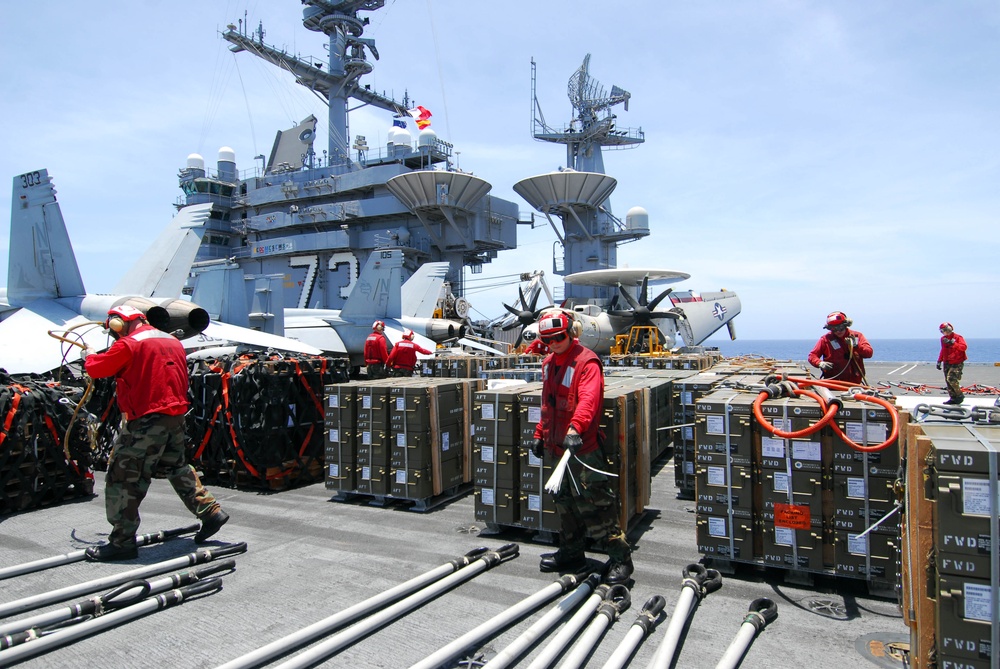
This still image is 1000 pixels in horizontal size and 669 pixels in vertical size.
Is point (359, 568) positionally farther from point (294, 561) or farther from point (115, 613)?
point (115, 613)

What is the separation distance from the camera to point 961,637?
8.71 ft

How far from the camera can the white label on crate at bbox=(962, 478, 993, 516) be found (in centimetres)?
266

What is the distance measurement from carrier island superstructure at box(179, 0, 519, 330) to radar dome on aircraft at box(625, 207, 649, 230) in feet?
29.0

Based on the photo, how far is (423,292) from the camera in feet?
83.9

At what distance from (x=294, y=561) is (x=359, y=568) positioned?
27.0 inches

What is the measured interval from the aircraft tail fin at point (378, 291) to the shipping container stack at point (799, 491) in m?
17.4

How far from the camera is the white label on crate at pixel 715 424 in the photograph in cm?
483

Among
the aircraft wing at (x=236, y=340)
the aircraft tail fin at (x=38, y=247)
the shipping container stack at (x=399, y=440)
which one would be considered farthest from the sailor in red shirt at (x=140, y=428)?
the aircraft tail fin at (x=38, y=247)

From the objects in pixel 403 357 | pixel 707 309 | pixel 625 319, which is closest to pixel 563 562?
pixel 403 357

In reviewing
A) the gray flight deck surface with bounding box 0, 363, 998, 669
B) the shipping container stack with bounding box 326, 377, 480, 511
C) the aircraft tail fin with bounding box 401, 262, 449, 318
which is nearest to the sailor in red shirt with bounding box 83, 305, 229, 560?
the gray flight deck surface with bounding box 0, 363, 998, 669

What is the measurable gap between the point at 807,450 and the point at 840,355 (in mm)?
3966

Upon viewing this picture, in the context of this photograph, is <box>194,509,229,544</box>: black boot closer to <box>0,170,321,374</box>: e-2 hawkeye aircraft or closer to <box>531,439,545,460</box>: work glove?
<box>531,439,545,460</box>: work glove

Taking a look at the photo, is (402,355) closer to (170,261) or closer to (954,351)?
(170,261)

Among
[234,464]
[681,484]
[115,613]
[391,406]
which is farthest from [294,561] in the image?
[681,484]
